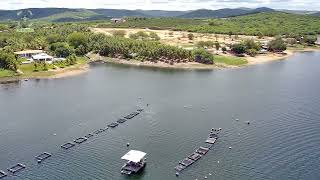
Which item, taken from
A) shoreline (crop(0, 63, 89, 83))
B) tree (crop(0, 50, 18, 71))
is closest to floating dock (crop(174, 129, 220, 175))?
shoreline (crop(0, 63, 89, 83))

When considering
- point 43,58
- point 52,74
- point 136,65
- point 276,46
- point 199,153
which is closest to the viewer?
point 199,153

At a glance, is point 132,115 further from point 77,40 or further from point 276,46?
point 276,46

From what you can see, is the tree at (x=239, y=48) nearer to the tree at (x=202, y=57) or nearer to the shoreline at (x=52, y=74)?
the tree at (x=202, y=57)

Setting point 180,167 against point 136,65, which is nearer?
point 180,167

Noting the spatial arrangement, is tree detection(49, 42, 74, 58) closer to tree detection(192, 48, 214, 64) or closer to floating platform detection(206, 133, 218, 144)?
tree detection(192, 48, 214, 64)

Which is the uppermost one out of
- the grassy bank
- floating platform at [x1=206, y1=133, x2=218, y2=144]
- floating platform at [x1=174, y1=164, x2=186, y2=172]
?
the grassy bank

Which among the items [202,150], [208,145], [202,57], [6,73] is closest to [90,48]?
[202,57]

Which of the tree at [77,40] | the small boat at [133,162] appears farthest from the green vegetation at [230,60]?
the small boat at [133,162]
